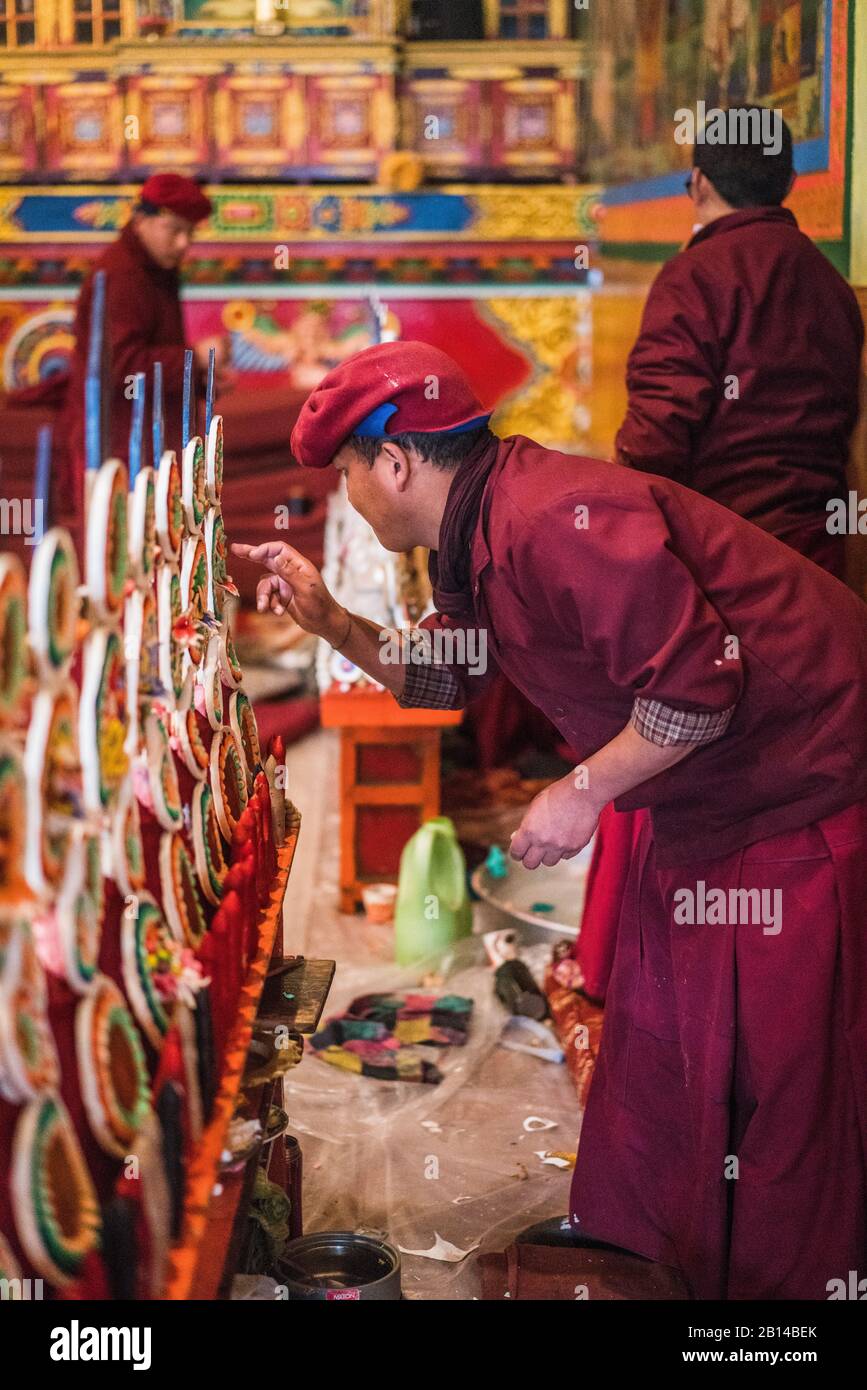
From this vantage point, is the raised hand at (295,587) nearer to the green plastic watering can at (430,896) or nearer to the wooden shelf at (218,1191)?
the wooden shelf at (218,1191)

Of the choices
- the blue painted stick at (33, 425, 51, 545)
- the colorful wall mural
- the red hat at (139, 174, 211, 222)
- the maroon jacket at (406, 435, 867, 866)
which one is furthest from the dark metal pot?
the red hat at (139, 174, 211, 222)

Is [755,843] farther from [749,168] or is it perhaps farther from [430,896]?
[430,896]

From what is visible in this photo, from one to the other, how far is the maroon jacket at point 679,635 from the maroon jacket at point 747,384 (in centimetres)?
71

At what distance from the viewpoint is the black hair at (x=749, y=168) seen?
8.16 ft

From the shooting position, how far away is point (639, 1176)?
1.88 m

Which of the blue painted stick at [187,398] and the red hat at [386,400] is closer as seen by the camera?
the red hat at [386,400]

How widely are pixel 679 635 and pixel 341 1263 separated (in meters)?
0.88

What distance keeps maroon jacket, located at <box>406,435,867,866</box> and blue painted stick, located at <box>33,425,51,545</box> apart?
0.63 meters

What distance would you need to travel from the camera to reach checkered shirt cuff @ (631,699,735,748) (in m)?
→ 1.54

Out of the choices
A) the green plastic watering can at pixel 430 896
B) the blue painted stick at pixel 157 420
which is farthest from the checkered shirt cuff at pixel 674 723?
the green plastic watering can at pixel 430 896

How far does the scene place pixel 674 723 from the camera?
1.54 m

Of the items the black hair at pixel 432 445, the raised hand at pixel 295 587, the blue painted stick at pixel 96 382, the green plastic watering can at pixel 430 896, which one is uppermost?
the blue painted stick at pixel 96 382

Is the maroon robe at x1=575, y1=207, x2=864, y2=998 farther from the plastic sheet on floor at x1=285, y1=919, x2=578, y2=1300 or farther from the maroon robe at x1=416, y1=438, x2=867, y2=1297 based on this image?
the plastic sheet on floor at x1=285, y1=919, x2=578, y2=1300
